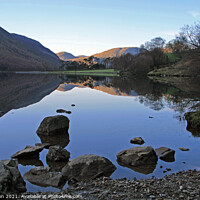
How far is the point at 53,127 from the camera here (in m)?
17.0

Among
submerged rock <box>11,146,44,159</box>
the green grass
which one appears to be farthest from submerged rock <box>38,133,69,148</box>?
the green grass

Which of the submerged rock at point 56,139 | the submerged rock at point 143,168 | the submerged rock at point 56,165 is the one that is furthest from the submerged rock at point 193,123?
the submerged rock at point 56,165

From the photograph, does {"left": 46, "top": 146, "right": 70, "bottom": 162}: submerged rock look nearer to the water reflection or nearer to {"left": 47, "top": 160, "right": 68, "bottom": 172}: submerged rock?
{"left": 47, "top": 160, "right": 68, "bottom": 172}: submerged rock

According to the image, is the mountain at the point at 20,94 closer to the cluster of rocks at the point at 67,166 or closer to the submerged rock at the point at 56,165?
the cluster of rocks at the point at 67,166

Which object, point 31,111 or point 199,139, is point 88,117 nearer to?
point 31,111

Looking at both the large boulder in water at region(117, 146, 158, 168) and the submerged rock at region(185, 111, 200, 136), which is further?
the submerged rock at region(185, 111, 200, 136)

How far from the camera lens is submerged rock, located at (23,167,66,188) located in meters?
9.20

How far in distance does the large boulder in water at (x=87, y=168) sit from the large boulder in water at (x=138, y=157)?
3.30 ft

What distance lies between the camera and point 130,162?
37.2 ft

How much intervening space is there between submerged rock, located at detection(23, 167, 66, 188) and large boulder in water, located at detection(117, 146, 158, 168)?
11.3 feet

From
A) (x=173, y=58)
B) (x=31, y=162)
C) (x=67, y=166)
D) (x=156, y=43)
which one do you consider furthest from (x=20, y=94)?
(x=156, y=43)

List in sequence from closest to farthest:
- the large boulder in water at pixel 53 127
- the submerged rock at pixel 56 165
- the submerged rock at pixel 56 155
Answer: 1. the submerged rock at pixel 56 165
2. the submerged rock at pixel 56 155
3. the large boulder in water at pixel 53 127

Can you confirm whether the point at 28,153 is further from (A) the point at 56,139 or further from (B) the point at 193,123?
(B) the point at 193,123

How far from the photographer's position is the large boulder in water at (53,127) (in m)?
16.8
